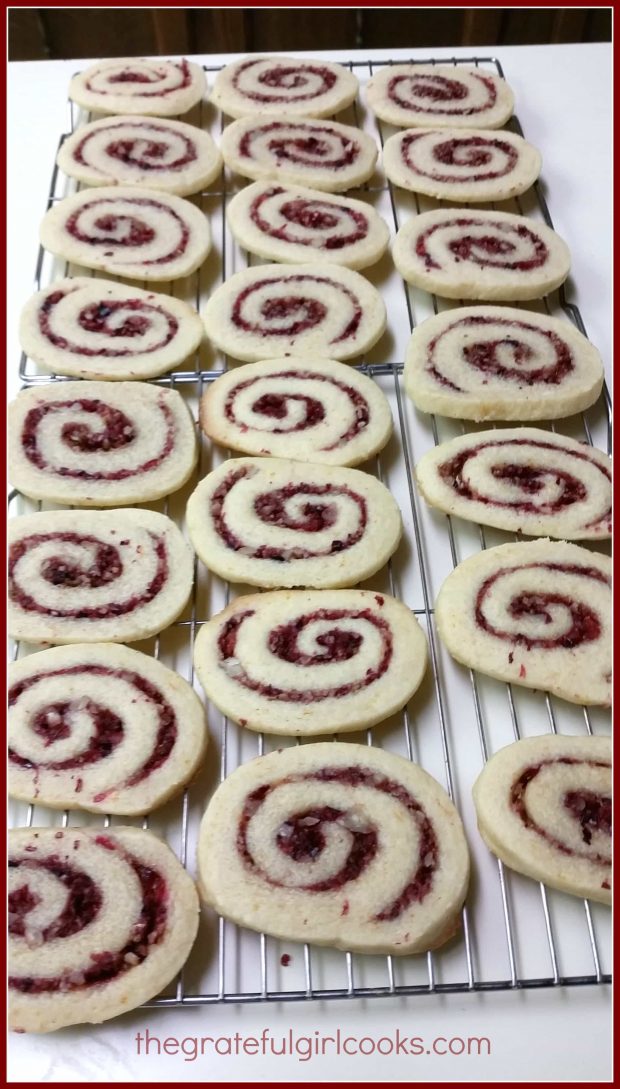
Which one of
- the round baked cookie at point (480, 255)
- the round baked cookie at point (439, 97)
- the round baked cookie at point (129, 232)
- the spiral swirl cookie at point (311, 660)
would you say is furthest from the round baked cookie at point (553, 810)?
the round baked cookie at point (439, 97)

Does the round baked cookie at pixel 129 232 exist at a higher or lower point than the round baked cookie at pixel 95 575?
higher

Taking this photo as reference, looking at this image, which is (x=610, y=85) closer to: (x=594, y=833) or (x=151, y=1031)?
(x=594, y=833)

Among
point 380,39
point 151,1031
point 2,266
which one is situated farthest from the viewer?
point 380,39

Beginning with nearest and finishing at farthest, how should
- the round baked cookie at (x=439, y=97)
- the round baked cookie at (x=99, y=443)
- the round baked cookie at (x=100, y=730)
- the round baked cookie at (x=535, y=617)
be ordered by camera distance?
the round baked cookie at (x=100, y=730) < the round baked cookie at (x=535, y=617) < the round baked cookie at (x=99, y=443) < the round baked cookie at (x=439, y=97)

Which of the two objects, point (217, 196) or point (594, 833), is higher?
point (217, 196)

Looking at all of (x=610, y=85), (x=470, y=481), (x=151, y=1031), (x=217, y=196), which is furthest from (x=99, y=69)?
(x=151, y=1031)

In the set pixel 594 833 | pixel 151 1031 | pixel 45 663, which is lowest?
pixel 151 1031

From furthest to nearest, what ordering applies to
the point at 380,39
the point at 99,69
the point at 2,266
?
the point at 380,39 → the point at 99,69 → the point at 2,266

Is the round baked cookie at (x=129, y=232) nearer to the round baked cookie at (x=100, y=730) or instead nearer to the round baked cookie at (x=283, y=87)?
the round baked cookie at (x=283, y=87)
